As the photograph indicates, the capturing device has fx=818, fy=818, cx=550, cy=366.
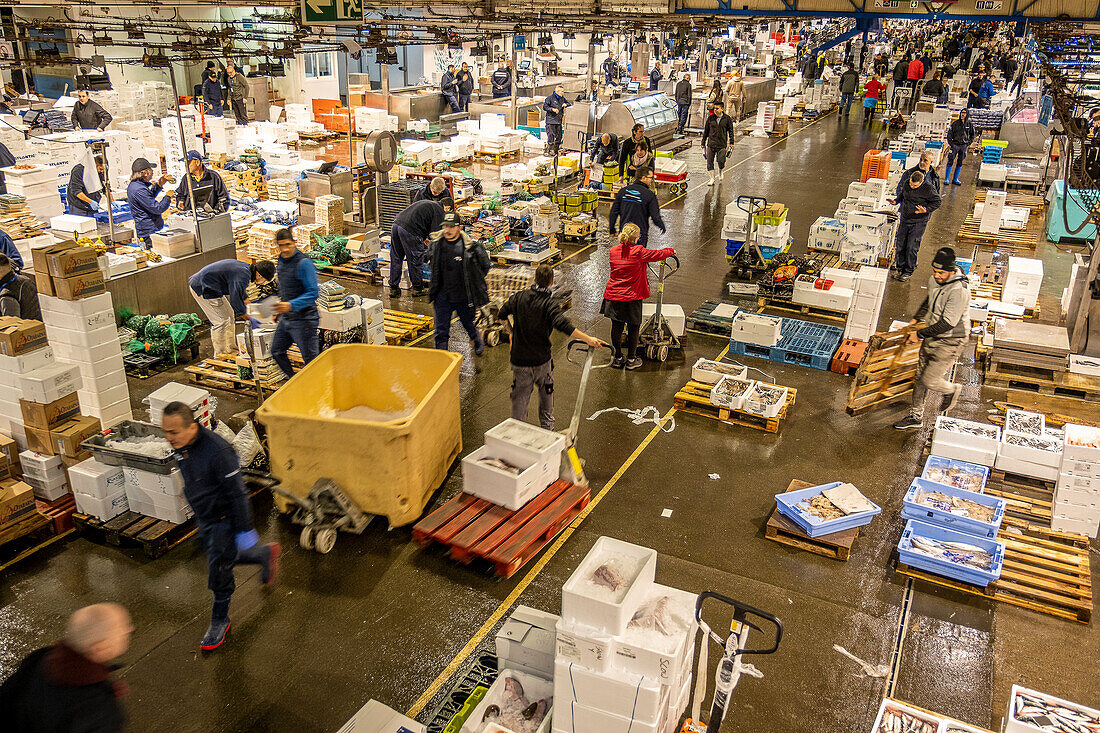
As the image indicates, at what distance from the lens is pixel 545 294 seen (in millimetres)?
7430

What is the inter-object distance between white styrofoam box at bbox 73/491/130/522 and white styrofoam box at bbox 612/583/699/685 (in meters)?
4.70

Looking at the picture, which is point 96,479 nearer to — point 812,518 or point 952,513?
point 812,518

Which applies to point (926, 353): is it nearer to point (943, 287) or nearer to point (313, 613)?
point (943, 287)

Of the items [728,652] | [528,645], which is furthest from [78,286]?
[728,652]

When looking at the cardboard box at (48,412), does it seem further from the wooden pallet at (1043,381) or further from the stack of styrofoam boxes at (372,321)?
the wooden pallet at (1043,381)

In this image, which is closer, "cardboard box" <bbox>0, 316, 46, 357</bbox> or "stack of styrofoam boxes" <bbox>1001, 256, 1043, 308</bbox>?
"cardboard box" <bbox>0, 316, 46, 357</bbox>

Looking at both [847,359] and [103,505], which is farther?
[847,359]

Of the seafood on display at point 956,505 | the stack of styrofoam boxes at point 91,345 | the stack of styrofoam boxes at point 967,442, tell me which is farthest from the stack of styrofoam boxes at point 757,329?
the stack of styrofoam boxes at point 91,345

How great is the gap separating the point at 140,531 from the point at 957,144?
20.0m

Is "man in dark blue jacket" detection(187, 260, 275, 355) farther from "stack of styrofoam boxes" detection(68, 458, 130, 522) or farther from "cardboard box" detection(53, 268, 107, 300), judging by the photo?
"stack of styrofoam boxes" detection(68, 458, 130, 522)

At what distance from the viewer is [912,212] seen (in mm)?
12805

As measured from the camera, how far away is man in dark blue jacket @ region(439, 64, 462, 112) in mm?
27875

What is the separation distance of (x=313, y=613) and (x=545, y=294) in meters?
3.31

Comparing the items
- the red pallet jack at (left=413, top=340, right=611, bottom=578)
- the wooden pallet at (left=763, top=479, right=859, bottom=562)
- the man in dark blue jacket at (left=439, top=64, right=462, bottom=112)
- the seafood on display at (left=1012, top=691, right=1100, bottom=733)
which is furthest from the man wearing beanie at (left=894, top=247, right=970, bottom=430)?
the man in dark blue jacket at (left=439, top=64, right=462, bottom=112)
